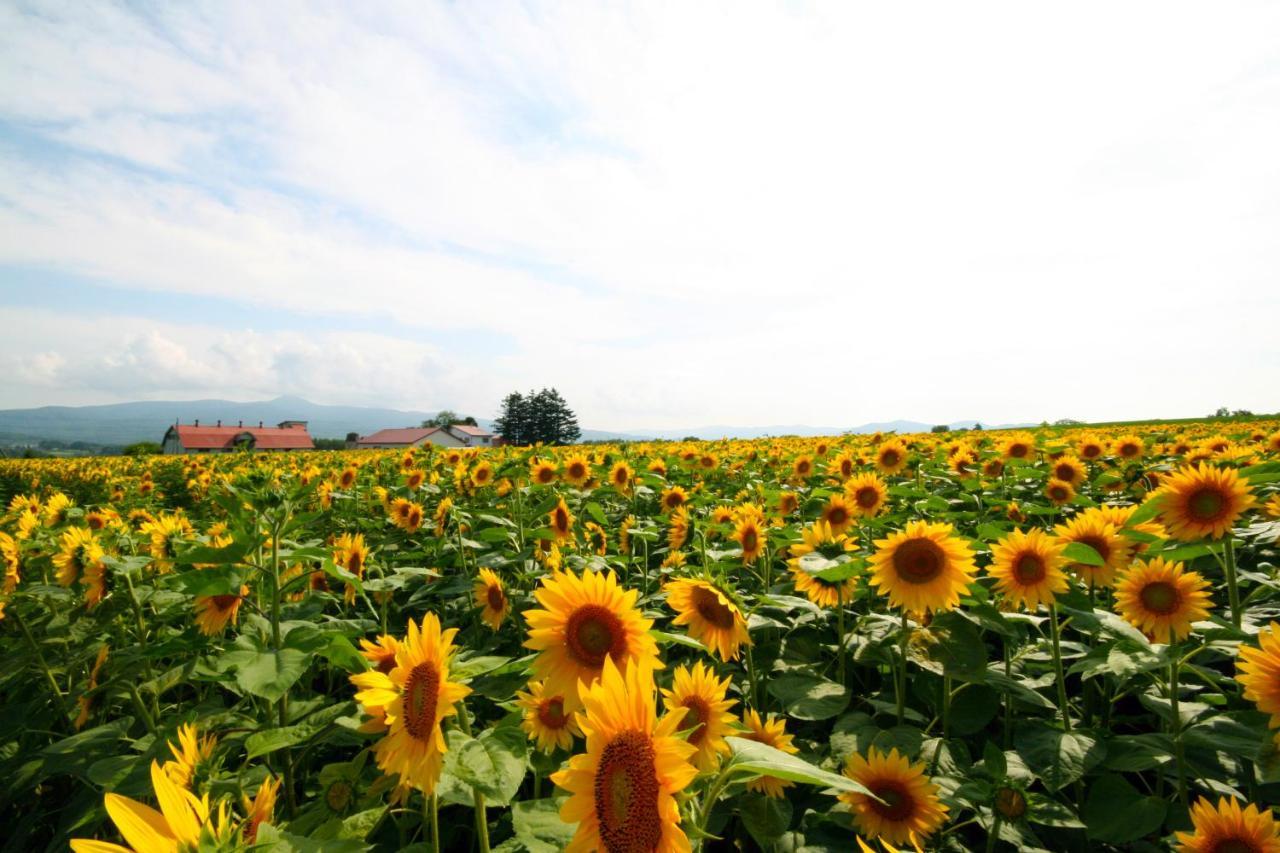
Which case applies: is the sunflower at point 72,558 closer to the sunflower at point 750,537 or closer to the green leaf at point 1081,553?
the sunflower at point 750,537

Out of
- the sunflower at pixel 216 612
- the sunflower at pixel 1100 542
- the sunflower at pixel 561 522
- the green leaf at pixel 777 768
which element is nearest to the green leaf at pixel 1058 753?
the sunflower at pixel 1100 542

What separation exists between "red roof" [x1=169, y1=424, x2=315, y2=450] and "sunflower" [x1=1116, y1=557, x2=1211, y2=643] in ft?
261

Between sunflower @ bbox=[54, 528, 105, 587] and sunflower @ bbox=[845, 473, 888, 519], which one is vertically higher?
sunflower @ bbox=[845, 473, 888, 519]

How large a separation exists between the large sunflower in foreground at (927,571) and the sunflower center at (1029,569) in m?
0.26

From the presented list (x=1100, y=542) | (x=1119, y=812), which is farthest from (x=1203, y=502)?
(x=1119, y=812)

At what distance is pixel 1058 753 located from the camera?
212 cm

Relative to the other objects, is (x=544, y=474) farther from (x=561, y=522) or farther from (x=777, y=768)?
(x=777, y=768)

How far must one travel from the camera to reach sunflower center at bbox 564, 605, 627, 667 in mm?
1594

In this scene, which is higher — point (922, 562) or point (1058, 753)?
point (922, 562)

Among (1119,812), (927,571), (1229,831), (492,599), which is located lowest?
(1119,812)

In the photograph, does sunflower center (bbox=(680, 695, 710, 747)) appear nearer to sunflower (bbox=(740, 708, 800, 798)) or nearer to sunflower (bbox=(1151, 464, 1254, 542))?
sunflower (bbox=(740, 708, 800, 798))

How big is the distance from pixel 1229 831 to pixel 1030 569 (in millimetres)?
1093

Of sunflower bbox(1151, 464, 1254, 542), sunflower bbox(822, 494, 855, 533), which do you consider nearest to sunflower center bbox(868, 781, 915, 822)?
sunflower bbox(1151, 464, 1254, 542)

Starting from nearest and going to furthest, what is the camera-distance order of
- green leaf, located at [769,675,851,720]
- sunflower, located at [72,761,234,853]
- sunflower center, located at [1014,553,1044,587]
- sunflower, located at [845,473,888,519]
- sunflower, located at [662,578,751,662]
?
1. sunflower, located at [72,761,234,853]
2. sunflower, located at [662,578,751,662]
3. green leaf, located at [769,675,851,720]
4. sunflower center, located at [1014,553,1044,587]
5. sunflower, located at [845,473,888,519]
